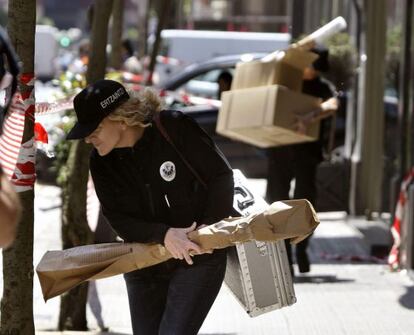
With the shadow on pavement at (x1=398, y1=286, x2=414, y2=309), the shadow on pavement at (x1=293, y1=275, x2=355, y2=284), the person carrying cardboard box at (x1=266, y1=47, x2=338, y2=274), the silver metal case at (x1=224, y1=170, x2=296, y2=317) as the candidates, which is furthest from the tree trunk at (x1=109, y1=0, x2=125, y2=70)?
the silver metal case at (x1=224, y1=170, x2=296, y2=317)

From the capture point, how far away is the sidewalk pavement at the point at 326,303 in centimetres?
796

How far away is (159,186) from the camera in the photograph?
4973mm

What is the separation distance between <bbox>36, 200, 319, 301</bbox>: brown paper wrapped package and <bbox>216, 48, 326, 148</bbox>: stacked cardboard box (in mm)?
4218

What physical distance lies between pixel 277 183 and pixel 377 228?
105 inches

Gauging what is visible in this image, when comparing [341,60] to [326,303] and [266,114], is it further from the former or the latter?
[326,303]

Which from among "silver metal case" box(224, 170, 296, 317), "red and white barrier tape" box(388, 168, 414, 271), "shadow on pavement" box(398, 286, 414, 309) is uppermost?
"silver metal case" box(224, 170, 296, 317)

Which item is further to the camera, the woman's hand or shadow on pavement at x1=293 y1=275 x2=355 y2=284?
shadow on pavement at x1=293 y1=275 x2=355 y2=284

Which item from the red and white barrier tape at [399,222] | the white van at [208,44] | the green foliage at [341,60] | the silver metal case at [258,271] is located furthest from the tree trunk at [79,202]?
the white van at [208,44]

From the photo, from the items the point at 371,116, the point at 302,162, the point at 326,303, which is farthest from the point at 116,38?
the point at 326,303

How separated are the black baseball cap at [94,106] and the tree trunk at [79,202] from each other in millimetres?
2790

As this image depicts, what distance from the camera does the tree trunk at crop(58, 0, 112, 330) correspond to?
25.4 ft

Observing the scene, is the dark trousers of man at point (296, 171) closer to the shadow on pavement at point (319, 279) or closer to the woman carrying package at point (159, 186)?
the shadow on pavement at point (319, 279)

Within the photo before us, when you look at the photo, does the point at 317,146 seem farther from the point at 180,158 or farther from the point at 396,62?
the point at 180,158

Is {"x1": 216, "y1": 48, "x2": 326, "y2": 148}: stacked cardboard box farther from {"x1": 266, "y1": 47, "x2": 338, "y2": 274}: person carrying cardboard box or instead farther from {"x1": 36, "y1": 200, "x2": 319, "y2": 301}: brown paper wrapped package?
{"x1": 36, "y1": 200, "x2": 319, "y2": 301}: brown paper wrapped package
